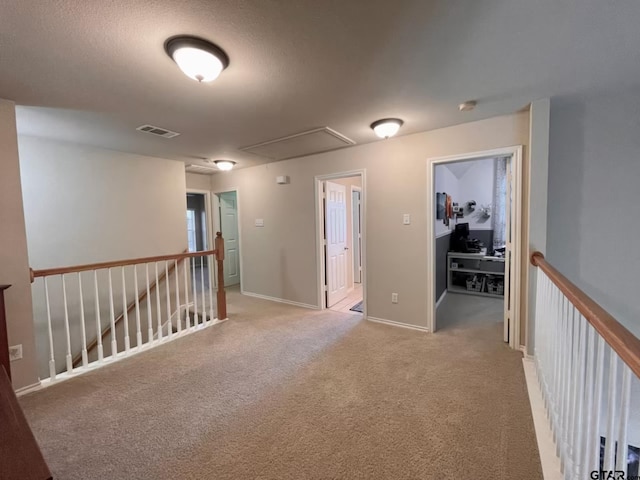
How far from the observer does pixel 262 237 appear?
4684mm

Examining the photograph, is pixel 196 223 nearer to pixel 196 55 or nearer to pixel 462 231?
pixel 462 231

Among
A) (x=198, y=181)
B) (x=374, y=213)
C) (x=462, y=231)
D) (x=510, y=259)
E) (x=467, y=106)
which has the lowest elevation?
(x=510, y=259)

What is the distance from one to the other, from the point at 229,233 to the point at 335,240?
2.62 meters

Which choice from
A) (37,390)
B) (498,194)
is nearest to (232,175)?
(37,390)

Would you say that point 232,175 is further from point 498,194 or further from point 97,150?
point 498,194

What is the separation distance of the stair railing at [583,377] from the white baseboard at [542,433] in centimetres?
6

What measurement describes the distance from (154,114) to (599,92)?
3835mm

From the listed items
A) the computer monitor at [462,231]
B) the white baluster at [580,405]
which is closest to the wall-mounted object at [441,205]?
the computer monitor at [462,231]

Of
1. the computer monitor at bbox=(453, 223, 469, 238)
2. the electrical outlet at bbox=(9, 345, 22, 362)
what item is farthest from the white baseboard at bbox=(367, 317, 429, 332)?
the electrical outlet at bbox=(9, 345, 22, 362)

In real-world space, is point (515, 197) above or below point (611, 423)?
above

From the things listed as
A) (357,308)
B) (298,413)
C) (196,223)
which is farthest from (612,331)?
(196,223)

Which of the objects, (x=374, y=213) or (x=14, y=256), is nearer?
(x=14, y=256)

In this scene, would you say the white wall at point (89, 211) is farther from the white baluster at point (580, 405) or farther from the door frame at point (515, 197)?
the white baluster at point (580, 405)

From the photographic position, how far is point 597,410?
3.16 feet
